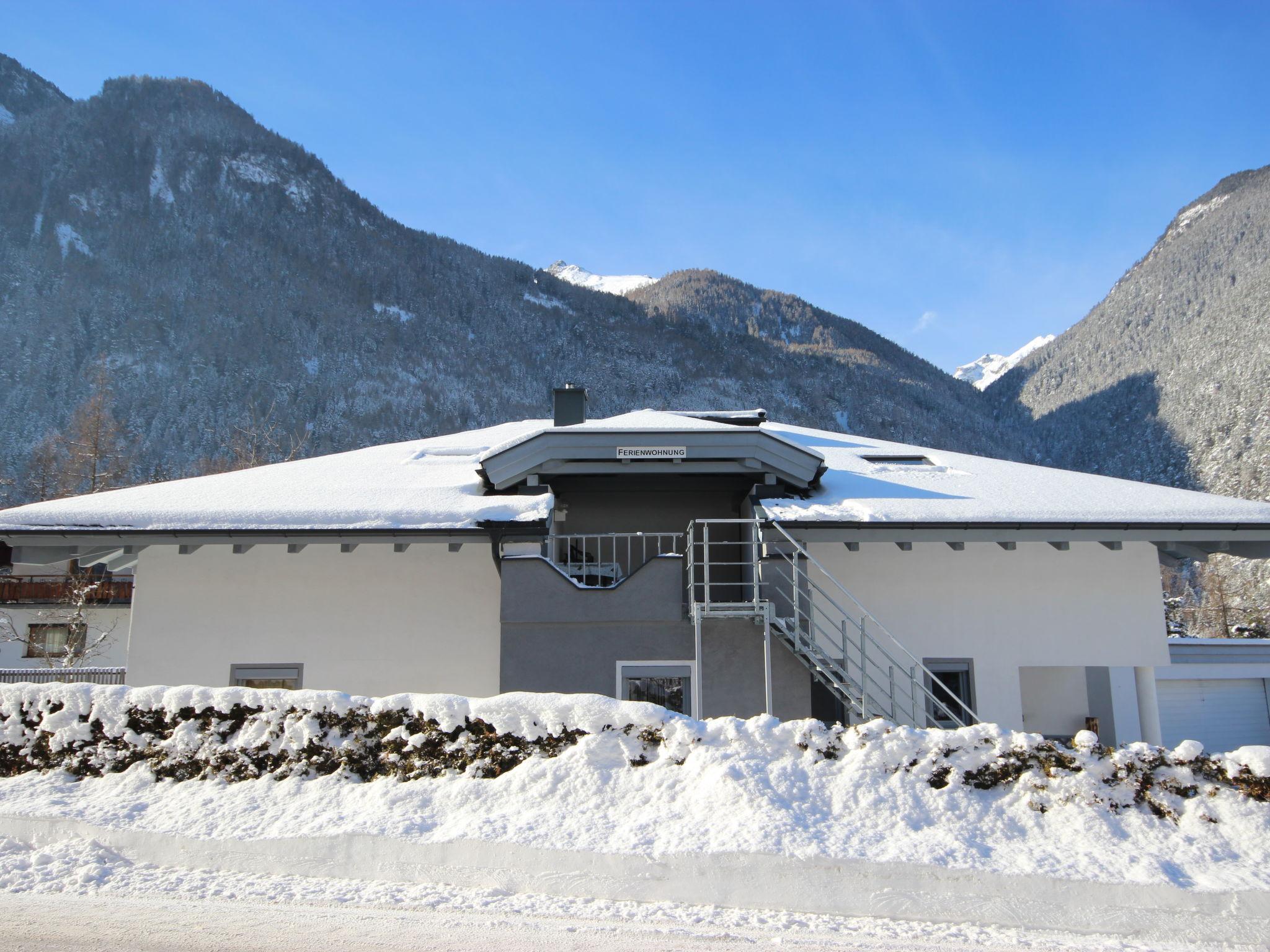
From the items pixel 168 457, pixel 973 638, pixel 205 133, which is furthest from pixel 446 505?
pixel 205 133

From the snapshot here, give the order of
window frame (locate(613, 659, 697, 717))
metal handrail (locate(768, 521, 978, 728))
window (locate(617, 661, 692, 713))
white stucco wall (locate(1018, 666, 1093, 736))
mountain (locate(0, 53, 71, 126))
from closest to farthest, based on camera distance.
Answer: metal handrail (locate(768, 521, 978, 728)) < window frame (locate(613, 659, 697, 717)) < window (locate(617, 661, 692, 713)) < white stucco wall (locate(1018, 666, 1093, 736)) < mountain (locate(0, 53, 71, 126))

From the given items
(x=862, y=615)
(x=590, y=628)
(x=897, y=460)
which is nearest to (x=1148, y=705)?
(x=862, y=615)

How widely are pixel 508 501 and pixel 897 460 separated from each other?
7389 millimetres

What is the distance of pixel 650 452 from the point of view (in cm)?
1279

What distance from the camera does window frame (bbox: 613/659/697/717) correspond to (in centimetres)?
1152

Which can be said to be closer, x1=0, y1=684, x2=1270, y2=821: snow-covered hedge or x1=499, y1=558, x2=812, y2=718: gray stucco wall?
x1=0, y1=684, x2=1270, y2=821: snow-covered hedge

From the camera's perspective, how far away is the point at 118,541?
11.9 m

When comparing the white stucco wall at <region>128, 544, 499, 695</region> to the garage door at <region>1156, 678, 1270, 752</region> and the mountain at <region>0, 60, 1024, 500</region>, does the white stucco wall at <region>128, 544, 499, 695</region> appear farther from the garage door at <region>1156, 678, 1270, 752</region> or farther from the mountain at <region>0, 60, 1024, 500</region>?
the mountain at <region>0, 60, 1024, 500</region>

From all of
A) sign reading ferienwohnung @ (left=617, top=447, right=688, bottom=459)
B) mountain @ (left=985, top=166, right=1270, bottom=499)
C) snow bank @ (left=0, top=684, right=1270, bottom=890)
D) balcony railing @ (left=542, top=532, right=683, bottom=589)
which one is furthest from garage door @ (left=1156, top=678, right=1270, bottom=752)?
mountain @ (left=985, top=166, right=1270, bottom=499)

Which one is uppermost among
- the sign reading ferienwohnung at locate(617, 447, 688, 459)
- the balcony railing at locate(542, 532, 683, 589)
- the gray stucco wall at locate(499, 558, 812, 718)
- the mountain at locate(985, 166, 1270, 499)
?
the mountain at locate(985, 166, 1270, 499)

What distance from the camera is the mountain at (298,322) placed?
89.3m

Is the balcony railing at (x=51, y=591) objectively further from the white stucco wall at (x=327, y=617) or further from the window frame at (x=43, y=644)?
the white stucco wall at (x=327, y=617)

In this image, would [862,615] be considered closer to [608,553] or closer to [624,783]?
[608,553]

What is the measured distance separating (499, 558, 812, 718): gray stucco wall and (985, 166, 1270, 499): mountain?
215 ft
